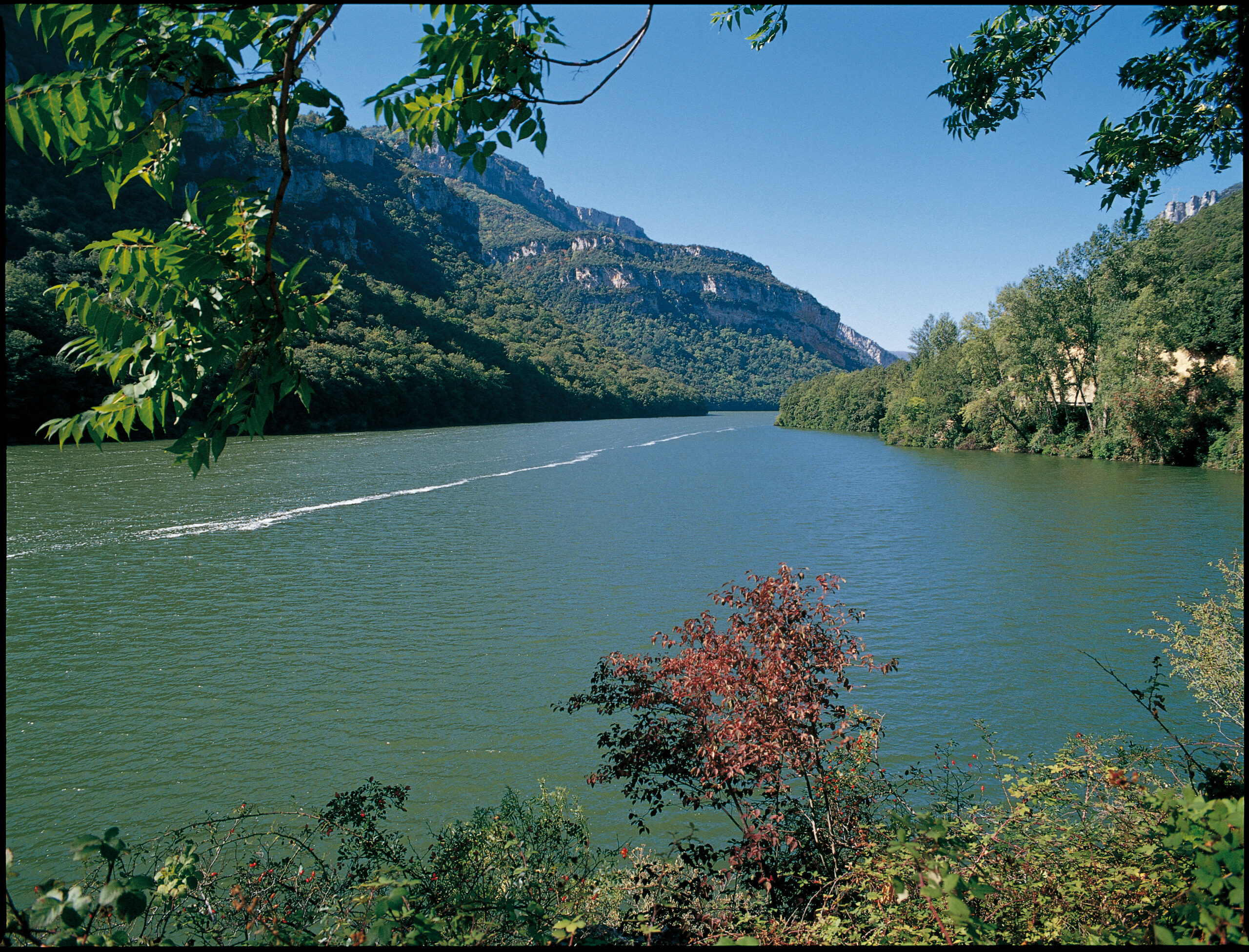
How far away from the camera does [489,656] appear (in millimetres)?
12977

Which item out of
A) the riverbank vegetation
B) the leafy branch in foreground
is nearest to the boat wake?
the riverbank vegetation

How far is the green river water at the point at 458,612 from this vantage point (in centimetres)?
925

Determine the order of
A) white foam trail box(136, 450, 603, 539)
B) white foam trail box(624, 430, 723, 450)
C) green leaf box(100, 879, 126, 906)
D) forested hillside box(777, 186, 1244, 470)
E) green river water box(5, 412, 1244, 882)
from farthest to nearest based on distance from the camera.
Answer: white foam trail box(624, 430, 723, 450)
forested hillside box(777, 186, 1244, 470)
white foam trail box(136, 450, 603, 539)
green river water box(5, 412, 1244, 882)
green leaf box(100, 879, 126, 906)

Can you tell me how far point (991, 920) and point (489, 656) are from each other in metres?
10.0

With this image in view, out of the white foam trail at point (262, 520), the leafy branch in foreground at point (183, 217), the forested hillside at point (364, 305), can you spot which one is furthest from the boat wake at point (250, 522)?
the leafy branch in foreground at point (183, 217)

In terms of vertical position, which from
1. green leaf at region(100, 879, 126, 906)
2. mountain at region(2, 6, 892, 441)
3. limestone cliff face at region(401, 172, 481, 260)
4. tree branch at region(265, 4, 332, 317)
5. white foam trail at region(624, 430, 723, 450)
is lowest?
green leaf at region(100, 879, 126, 906)

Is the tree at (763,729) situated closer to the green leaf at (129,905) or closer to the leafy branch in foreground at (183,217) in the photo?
the green leaf at (129,905)

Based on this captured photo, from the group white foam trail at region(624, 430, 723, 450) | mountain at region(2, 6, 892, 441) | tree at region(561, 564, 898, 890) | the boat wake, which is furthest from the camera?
white foam trail at region(624, 430, 723, 450)

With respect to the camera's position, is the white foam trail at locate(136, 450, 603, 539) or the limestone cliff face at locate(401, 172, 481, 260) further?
the limestone cliff face at locate(401, 172, 481, 260)

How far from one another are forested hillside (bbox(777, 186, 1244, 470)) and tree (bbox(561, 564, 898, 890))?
28.3 meters

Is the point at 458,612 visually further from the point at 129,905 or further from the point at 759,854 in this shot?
the point at 129,905

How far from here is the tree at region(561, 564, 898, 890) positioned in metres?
5.56

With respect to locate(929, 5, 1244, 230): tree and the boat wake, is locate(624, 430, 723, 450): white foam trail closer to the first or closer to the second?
the boat wake

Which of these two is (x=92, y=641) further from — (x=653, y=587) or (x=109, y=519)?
(x=109, y=519)
